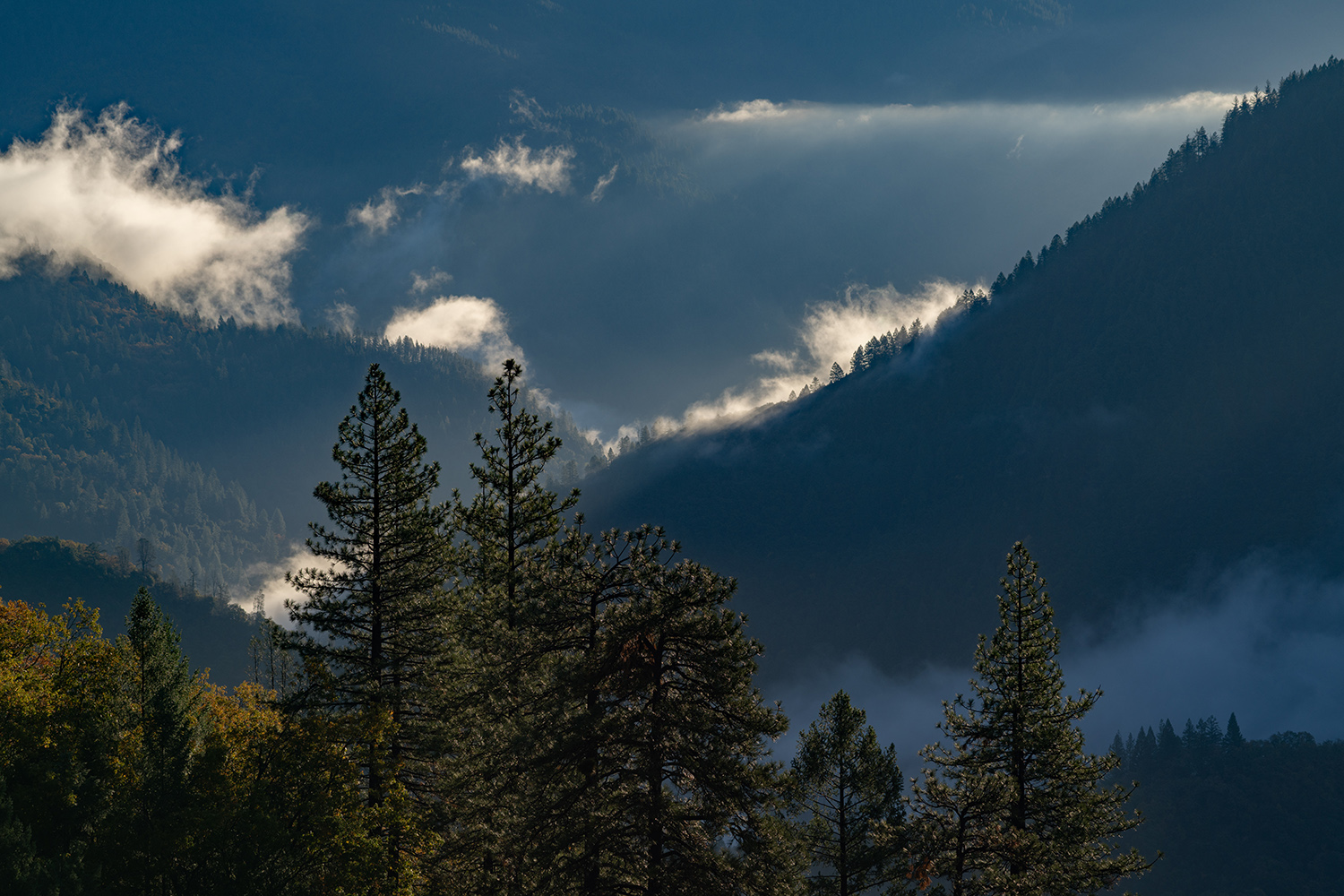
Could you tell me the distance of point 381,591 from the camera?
30.7 meters

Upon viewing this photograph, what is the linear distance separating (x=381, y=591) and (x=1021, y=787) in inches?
807

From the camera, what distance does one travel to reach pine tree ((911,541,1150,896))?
25.6 meters

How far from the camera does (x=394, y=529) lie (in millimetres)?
31156

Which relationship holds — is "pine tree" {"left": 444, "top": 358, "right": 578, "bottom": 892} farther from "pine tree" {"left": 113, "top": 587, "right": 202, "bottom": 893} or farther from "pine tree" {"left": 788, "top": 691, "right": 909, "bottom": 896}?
"pine tree" {"left": 788, "top": 691, "right": 909, "bottom": 896}

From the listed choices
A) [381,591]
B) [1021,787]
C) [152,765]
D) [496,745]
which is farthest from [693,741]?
[152,765]

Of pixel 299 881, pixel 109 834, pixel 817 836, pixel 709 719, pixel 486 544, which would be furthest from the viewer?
pixel 817 836

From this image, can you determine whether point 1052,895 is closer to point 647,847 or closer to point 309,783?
point 647,847

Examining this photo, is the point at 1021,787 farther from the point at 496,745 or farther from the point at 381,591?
the point at 381,591

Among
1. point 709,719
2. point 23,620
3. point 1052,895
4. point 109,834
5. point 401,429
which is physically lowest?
point 1052,895

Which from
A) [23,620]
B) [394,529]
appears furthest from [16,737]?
[394,529]

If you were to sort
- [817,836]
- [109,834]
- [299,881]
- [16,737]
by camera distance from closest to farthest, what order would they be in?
[299,881] < [109,834] < [16,737] < [817,836]

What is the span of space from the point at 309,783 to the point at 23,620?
729 inches

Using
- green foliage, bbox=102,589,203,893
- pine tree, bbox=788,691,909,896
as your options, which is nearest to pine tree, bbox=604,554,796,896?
green foliage, bbox=102,589,203,893

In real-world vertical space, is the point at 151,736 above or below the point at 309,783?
above
